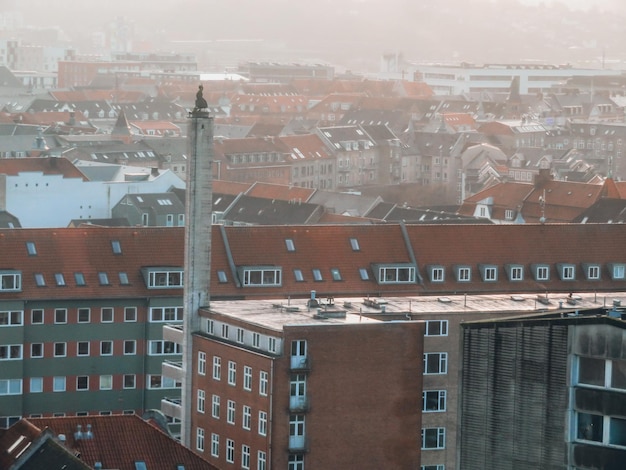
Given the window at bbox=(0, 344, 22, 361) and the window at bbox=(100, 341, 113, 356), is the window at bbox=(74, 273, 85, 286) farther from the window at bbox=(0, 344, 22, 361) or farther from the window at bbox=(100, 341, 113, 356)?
the window at bbox=(0, 344, 22, 361)

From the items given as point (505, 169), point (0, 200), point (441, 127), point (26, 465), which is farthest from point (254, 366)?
point (441, 127)

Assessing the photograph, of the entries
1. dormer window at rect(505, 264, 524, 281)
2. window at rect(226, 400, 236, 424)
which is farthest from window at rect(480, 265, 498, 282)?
window at rect(226, 400, 236, 424)

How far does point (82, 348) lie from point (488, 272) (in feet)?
39.8

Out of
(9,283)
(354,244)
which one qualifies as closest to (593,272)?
(354,244)

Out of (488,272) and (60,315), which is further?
(488,272)

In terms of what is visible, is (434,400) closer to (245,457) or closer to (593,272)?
(245,457)

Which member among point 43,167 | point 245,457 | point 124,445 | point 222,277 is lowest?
point 245,457

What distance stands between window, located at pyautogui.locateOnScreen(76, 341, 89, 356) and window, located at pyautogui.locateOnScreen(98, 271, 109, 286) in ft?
5.60

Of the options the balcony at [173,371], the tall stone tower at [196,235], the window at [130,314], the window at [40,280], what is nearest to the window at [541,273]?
the window at [130,314]

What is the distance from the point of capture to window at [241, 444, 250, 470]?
4906 cm

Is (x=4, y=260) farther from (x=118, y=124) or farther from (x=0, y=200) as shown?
(x=118, y=124)

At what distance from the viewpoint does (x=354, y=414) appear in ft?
159

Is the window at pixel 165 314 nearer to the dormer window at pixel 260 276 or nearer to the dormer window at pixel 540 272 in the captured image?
the dormer window at pixel 260 276

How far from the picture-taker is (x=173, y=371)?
2099 inches
